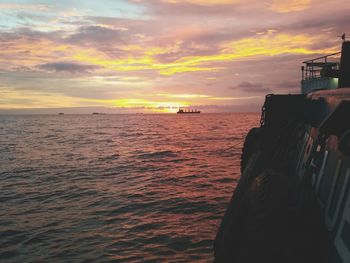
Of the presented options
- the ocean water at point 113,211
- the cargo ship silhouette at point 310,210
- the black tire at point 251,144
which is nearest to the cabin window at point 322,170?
the cargo ship silhouette at point 310,210

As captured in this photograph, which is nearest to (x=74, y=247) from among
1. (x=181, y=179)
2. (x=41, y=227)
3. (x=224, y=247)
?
(x=41, y=227)

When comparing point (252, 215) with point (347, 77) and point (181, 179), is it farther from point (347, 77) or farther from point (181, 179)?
point (181, 179)

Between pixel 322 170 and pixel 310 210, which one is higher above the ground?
pixel 322 170

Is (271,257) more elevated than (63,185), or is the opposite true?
(271,257)

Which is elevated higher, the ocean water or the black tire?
the black tire

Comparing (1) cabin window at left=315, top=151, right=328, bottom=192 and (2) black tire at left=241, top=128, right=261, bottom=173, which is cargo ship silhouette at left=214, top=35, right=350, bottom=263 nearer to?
(1) cabin window at left=315, top=151, right=328, bottom=192

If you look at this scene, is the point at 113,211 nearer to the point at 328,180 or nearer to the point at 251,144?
the point at 251,144

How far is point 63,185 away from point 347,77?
1399 centimetres

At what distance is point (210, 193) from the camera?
46.7 ft

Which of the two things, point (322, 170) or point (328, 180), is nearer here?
point (328, 180)

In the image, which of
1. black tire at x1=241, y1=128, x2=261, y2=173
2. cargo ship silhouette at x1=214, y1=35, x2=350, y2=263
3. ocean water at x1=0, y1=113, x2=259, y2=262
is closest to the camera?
cargo ship silhouette at x1=214, y1=35, x2=350, y2=263

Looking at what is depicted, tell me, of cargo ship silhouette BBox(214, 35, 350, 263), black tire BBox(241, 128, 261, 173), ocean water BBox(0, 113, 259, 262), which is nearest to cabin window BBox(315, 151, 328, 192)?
cargo ship silhouette BBox(214, 35, 350, 263)

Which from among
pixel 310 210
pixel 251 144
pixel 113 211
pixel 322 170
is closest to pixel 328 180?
pixel 322 170

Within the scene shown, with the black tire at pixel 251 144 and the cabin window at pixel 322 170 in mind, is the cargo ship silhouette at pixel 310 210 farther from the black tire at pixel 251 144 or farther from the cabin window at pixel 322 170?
the black tire at pixel 251 144
